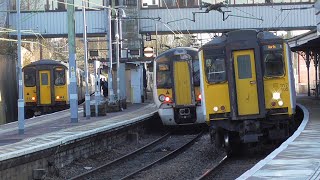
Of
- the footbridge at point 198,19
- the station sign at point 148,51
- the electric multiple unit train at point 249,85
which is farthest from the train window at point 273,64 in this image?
the footbridge at point 198,19

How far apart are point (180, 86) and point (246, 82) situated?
24.0ft

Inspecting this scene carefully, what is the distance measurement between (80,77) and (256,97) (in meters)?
27.3

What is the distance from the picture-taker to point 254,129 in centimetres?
1518

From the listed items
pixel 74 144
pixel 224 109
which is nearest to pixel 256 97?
pixel 224 109

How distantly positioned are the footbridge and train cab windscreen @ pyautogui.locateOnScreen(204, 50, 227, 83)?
86.9ft

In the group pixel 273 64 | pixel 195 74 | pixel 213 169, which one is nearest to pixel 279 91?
pixel 273 64

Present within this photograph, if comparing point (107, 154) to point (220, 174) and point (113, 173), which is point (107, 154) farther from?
point (220, 174)

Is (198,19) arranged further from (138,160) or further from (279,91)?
(279,91)

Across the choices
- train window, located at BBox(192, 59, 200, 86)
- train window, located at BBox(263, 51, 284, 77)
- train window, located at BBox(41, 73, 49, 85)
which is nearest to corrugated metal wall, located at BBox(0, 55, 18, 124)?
train window, located at BBox(41, 73, 49, 85)

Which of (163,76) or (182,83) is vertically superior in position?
(163,76)

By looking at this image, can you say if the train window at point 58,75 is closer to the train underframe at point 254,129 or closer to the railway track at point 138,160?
the railway track at point 138,160

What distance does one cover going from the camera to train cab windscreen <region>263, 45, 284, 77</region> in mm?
15352

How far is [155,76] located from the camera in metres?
23.0

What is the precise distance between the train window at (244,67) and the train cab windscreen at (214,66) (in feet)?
1.27
